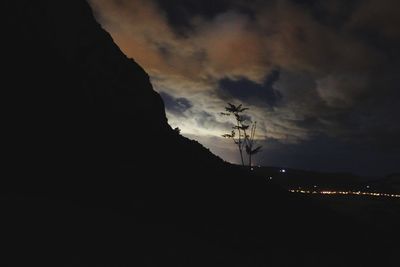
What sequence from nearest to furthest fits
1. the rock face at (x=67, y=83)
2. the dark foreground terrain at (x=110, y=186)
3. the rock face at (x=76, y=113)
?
the dark foreground terrain at (x=110, y=186) < the rock face at (x=76, y=113) < the rock face at (x=67, y=83)

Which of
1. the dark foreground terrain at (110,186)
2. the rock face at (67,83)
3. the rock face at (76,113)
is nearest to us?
the dark foreground terrain at (110,186)

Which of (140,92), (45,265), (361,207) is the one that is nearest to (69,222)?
(45,265)

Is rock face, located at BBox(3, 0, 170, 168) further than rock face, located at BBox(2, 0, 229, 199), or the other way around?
rock face, located at BBox(3, 0, 170, 168)

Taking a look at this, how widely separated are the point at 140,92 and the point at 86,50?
5124mm

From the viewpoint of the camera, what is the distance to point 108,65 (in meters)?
22.8

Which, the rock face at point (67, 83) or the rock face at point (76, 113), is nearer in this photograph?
the rock face at point (76, 113)

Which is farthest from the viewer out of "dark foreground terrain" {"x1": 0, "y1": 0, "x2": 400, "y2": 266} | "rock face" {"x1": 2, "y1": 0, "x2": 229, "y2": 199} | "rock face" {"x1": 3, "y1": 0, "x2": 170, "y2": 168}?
"rock face" {"x1": 3, "y1": 0, "x2": 170, "y2": 168}

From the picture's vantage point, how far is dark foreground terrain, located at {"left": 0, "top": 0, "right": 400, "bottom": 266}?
10250mm

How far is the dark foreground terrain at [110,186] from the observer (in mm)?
10250

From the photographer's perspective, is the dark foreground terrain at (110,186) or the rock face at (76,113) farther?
the rock face at (76,113)

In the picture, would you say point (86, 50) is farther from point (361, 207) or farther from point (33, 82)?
point (361, 207)

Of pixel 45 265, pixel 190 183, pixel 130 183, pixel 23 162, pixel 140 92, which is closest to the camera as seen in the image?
pixel 45 265

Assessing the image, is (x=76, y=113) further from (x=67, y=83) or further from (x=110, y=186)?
(x=110, y=186)

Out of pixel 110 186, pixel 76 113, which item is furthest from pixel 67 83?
pixel 110 186
